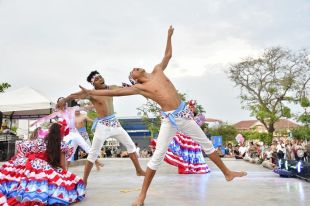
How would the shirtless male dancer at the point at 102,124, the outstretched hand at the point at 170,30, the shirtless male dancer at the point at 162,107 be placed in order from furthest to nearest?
the shirtless male dancer at the point at 102,124
the outstretched hand at the point at 170,30
the shirtless male dancer at the point at 162,107

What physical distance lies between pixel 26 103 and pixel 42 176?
35.4ft

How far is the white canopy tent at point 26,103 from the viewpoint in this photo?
14.7m

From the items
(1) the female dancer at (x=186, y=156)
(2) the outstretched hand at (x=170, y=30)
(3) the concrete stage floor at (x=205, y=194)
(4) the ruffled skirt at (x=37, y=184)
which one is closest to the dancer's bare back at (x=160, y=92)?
(2) the outstretched hand at (x=170, y=30)

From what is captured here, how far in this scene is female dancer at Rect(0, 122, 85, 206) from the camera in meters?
4.50

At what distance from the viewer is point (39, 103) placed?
1470 cm

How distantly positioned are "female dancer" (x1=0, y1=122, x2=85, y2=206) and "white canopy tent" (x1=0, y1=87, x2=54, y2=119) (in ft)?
32.4

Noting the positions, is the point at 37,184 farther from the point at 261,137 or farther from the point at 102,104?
the point at 261,137

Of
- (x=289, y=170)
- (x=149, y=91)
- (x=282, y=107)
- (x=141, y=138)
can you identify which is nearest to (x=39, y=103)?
(x=289, y=170)

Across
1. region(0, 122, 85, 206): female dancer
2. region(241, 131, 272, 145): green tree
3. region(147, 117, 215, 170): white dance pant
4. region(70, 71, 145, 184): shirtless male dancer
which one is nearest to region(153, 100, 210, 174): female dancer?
region(70, 71, 145, 184): shirtless male dancer

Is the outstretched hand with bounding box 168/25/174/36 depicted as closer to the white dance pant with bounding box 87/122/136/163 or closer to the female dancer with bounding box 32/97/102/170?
the white dance pant with bounding box 87/122/136/163

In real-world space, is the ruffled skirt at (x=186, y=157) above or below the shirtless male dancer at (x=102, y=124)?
below

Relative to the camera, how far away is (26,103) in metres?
14.9

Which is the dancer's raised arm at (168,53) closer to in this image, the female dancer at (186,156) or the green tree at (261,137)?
the female dancer at (186,156)

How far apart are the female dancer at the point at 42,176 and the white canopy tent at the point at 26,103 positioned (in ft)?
32.4
